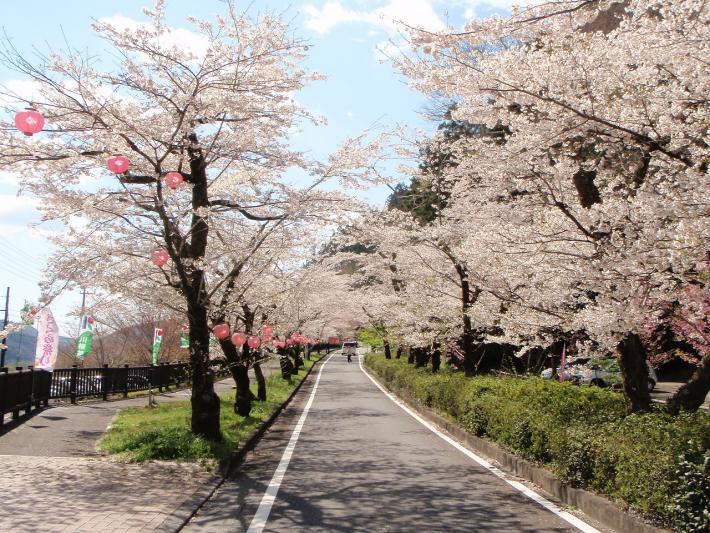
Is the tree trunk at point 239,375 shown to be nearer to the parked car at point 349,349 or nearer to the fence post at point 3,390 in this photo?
the fence post at point 3,390

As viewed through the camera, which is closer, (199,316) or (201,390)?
(201,390)

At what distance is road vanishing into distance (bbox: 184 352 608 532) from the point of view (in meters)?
6.06

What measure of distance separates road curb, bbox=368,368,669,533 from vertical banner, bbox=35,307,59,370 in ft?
37.4

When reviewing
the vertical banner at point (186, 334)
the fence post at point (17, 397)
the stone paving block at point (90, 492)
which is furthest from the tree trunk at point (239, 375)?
the stone paving block at point (90, 492)

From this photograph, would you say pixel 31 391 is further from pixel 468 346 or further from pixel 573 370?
pixel 573 370

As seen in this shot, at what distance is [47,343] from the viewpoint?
56.0ft

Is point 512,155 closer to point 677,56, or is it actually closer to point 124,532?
point 677,56

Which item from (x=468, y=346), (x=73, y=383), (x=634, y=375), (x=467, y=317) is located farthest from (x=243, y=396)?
Answer: (x=634, y=375)

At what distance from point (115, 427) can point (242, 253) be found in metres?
4.90

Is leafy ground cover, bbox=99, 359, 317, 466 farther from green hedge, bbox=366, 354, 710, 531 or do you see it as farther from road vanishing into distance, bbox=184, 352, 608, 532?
green hedge, bbox=366, 354, 710, 531

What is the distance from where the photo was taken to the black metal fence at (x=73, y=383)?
39.6 ft

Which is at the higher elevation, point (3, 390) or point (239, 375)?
point (239, 375)

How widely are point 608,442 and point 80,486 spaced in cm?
594

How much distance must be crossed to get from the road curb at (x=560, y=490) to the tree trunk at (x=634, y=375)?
4.66ft
